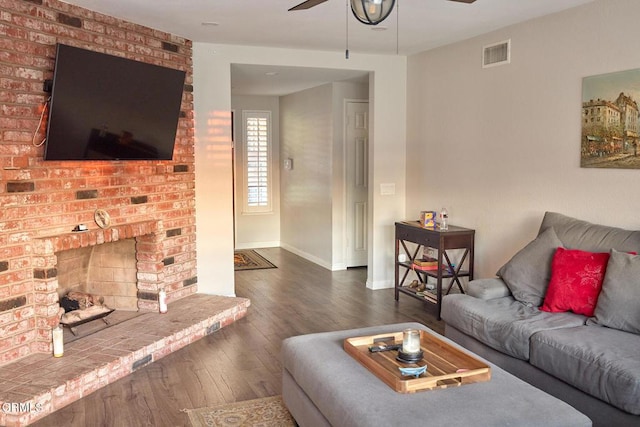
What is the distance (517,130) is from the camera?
15.2 feet

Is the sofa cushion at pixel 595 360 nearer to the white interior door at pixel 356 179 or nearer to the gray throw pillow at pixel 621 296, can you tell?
the gray throw pillow at pixel 621 296

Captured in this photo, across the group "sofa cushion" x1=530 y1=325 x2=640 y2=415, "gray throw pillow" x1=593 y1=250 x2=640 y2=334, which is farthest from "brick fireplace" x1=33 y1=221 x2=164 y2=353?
"gray throw pillow" x1=593 y1=250 x2=640 y2=334

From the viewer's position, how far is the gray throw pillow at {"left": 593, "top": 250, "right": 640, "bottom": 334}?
10.3 ft

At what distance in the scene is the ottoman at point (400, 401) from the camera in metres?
2.20

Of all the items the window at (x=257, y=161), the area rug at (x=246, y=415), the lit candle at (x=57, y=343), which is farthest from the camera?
the window at (x=257, y=161)

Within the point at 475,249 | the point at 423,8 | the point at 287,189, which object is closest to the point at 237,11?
the point at 423,8

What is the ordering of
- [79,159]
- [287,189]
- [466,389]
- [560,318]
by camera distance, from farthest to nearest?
[287,189] → [79,159] → [560,318] → [466,389]

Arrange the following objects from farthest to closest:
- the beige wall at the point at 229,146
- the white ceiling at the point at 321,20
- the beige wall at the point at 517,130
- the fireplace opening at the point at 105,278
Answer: the beige wall at the point at 229,146, the fireplace opening at the point at 105,278, the white ceiling at the point at 321,20, the beige wall at the point at 517,130

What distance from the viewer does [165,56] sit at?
4.94 metres

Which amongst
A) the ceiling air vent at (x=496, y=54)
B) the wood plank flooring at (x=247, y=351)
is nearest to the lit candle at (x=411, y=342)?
the wood plank flooring at (x=247, y=351)

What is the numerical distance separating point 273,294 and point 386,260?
1270mm

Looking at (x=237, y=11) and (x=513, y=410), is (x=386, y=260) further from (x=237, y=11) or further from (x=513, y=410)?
(x=513, y=410)

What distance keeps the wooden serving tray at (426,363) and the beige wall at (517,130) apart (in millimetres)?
1713

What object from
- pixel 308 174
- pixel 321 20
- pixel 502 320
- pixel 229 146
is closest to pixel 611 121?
pixel 502 320
